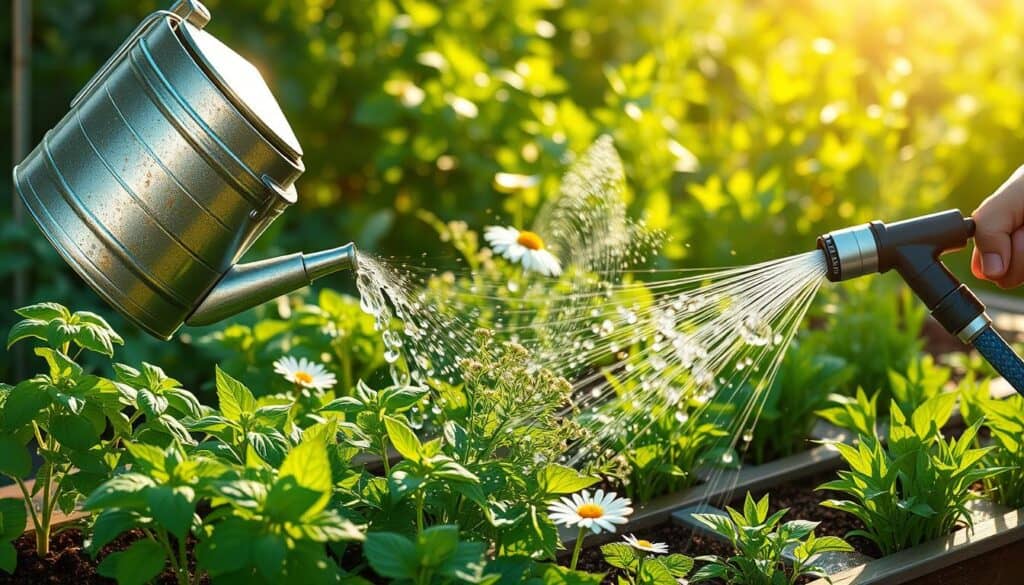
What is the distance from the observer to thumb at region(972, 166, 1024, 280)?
1.92m

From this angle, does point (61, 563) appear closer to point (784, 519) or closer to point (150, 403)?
point (150, 403)

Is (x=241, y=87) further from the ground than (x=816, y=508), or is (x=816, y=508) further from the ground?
(x=241, y=87)

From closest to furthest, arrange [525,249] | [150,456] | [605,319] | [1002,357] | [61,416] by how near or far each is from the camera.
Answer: [150,456]
[61,416]
[1002,357]
[525,249]
[605,319]

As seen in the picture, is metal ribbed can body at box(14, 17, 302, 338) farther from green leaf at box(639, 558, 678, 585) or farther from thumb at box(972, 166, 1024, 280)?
thumb at box(972, 166, 1024, 280)

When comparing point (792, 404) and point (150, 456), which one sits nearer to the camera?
point (150, 456)

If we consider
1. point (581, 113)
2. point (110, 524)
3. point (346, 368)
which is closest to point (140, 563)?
point (110, 524)

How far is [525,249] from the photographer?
227 cm

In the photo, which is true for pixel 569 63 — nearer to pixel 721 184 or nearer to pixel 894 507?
pixel 721 184

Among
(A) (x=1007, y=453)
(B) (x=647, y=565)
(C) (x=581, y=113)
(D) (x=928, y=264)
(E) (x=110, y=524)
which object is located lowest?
(E) (x=110, y=524)

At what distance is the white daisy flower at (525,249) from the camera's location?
2244 mm

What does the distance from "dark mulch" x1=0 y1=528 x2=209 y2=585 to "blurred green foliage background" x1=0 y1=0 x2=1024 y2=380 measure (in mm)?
1044

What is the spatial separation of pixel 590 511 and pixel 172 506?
0.59 meters

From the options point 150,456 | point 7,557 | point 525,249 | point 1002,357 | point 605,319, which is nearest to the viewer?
point 150,456

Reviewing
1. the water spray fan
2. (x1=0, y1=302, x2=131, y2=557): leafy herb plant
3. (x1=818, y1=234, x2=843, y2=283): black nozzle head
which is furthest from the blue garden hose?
(x1=0, y1=302, x2=131, y2=557): leafy herb plant
